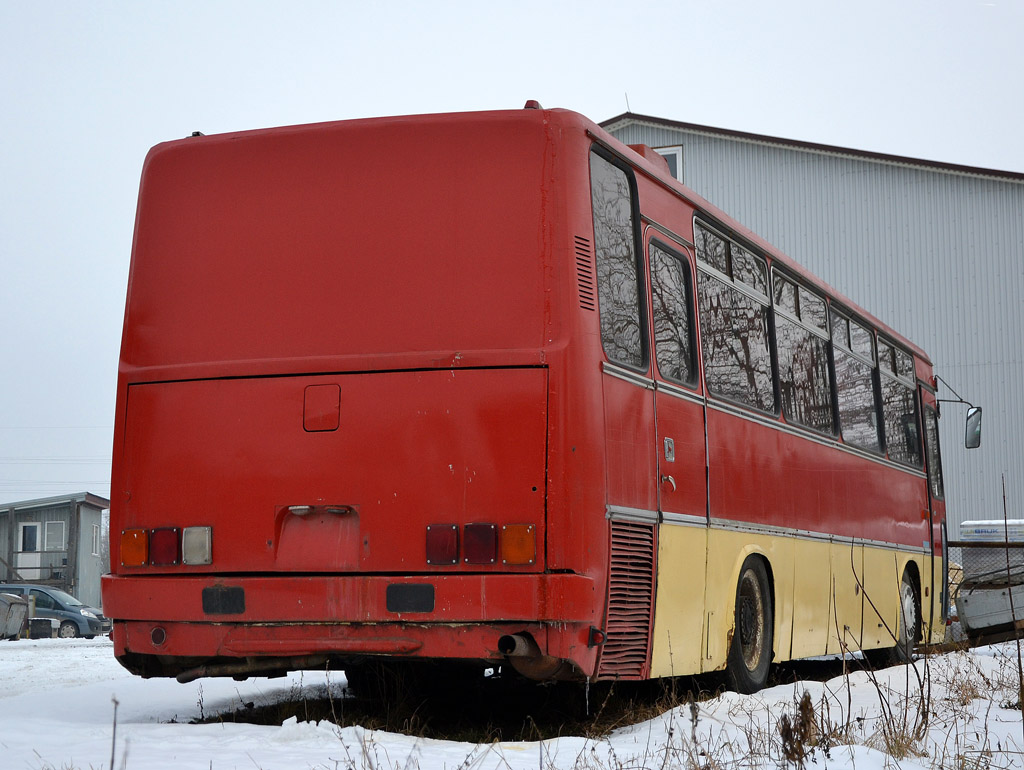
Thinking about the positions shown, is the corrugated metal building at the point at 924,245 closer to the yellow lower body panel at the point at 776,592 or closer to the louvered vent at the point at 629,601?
the yellow lower body panel at the point at 776,592

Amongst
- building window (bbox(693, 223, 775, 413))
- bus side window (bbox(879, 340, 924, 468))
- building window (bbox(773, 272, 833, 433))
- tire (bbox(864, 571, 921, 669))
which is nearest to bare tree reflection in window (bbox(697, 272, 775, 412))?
building window (bbox(693, 223, 775, 413))

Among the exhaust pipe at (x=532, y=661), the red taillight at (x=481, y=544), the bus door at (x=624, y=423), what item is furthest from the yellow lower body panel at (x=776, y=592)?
the red taillight at (x=481, y=544)

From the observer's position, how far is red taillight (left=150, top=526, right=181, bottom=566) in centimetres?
689

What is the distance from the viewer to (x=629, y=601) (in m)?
6.82

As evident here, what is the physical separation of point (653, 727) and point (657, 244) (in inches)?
108

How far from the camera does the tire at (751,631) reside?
864cm

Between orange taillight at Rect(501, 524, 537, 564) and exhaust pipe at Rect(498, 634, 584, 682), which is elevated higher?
orange taillight at Rect(501, 524, 537, 564)

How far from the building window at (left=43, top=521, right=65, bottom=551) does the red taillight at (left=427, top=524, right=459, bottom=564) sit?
4607 centimetres

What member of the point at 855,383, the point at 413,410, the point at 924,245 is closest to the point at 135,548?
the point at 413,410

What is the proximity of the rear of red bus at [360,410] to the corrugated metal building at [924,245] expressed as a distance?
70.6ft

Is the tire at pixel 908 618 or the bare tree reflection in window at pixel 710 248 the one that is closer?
the bare tree reflection in window at pixel 710 248

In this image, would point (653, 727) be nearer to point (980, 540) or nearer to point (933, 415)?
point (933, 415)

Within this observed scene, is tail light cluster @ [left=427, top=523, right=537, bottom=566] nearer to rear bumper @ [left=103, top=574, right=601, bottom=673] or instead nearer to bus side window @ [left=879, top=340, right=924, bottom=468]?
rear bumper @ [left=103, top=574, right=601, bottom=673]

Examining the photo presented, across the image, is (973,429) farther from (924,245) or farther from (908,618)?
(924,245)
